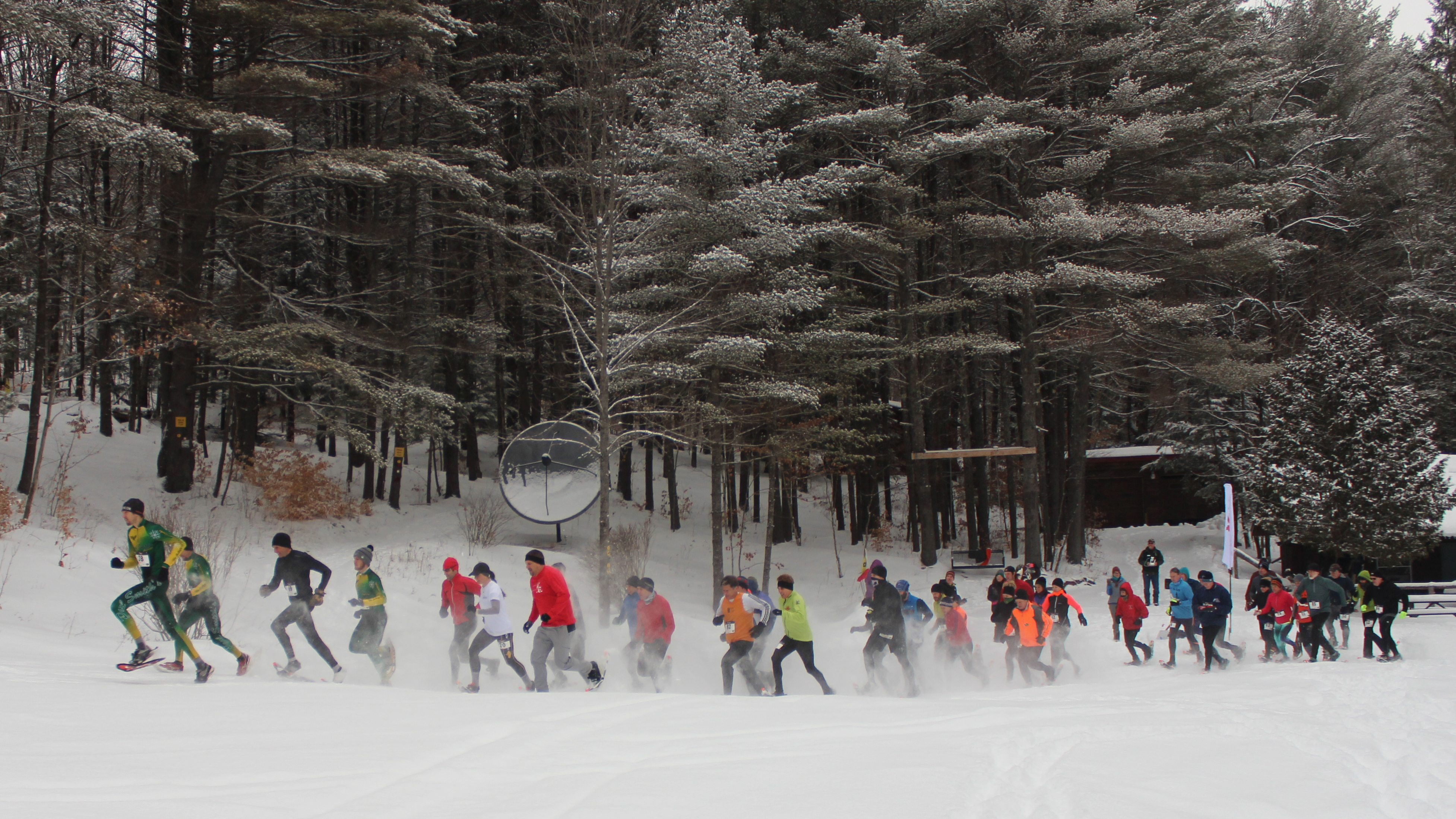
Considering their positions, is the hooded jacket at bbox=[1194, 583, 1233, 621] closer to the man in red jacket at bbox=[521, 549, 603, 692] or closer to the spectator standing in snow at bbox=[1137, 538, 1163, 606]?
the spectator standing in snow at bbox=[1137, 538, 1163, 606]

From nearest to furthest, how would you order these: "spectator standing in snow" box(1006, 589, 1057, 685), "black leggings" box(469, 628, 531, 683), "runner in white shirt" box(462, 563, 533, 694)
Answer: "runner in white shirt" box(462, 563, 533, 694), "black leggings" box(469, 628, 531, 683), "spectator standing in snow" box(1006, 589, 1057, 685)

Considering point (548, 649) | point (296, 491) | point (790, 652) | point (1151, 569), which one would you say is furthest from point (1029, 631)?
point (296, 491)

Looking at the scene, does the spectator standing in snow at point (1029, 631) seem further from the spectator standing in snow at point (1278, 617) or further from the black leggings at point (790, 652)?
the spectator standing in snow at point (1278, 617)

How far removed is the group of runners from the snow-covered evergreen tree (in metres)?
4.36

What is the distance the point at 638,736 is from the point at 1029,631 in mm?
8227

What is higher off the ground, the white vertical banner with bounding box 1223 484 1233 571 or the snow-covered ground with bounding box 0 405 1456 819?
the white vertical banner with bounding box 1223 484 1233 571

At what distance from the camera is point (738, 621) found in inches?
455

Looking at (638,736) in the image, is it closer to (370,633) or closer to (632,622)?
(370,633)

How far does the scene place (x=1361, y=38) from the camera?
30797 millimetres

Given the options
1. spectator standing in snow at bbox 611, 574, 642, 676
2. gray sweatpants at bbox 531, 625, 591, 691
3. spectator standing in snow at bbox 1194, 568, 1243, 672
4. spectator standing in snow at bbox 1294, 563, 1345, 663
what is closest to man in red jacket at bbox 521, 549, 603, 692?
gray sweatpants at bbox 531, 625, 591, 691

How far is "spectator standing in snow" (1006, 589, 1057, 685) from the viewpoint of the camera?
1373 centimetres

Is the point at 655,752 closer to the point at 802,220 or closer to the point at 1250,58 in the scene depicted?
the point at 802,220

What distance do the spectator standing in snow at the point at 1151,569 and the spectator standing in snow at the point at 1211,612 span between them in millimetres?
7714

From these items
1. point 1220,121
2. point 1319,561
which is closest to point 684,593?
point 1319,561
